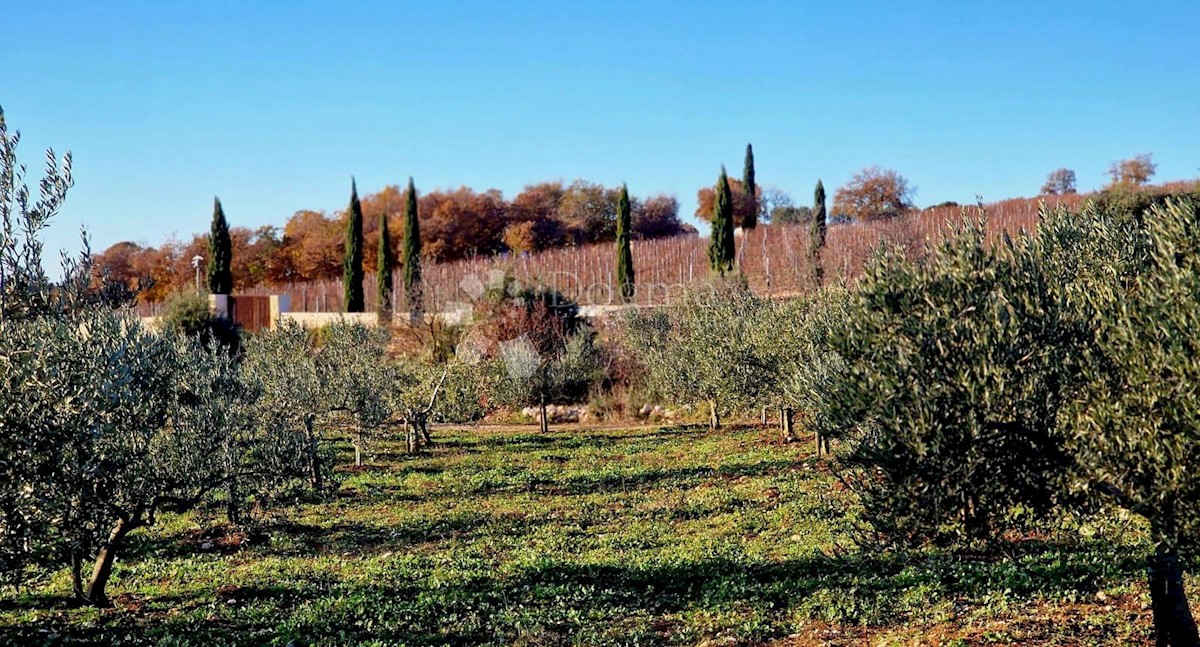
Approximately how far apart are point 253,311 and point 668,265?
96.8 feet

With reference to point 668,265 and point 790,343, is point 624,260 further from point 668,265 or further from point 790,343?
point 790,343

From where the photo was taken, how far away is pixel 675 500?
21547mm

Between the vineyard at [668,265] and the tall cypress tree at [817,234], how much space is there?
0.49 meters

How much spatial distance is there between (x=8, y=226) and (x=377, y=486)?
16.3m

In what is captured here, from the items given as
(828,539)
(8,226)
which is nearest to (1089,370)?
(828,539)

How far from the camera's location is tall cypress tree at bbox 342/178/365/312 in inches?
2461

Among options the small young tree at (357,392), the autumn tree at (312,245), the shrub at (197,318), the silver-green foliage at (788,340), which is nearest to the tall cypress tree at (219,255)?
the shrub at (197,318)

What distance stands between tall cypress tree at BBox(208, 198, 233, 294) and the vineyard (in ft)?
19.3

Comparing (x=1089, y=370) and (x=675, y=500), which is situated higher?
(x=1089, y=370)

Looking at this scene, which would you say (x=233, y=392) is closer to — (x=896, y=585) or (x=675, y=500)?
(x=675, y=500)

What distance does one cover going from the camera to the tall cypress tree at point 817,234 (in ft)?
174

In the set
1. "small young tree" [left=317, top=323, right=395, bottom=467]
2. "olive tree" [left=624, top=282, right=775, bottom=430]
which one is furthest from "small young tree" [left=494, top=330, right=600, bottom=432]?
"small young tree" [left=317, top=323, right=395, bottom=467]

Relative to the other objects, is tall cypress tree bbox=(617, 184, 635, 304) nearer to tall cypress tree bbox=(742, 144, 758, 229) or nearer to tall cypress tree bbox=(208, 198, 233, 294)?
tall cypress tree bbox=(742, 144, 758, 229)

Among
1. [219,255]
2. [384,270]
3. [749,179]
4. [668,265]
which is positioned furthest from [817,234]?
[219,255]
